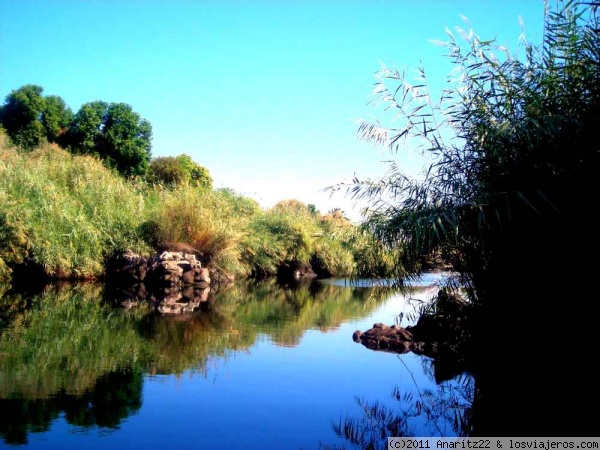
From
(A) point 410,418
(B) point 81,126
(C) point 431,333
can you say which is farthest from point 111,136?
(A) point 410,418

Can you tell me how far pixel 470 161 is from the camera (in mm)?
6402

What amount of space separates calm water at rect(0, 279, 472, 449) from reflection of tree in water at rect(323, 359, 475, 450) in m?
0.01

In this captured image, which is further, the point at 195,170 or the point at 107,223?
the point at 195,170

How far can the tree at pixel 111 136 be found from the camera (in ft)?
116

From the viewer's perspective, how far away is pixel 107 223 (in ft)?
62.0

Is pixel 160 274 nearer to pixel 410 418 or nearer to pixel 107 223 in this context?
pixel 107 223

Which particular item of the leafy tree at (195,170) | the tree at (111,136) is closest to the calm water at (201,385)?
the tree at (111,136)

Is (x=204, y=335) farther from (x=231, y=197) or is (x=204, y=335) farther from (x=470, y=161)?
(x=231, y=197)

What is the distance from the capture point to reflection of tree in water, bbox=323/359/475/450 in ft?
17.1

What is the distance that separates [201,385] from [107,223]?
45.2 ft

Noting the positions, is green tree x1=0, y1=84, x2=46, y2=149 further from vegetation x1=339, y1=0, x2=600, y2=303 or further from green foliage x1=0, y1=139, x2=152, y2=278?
vegetation x1=339, y1=0, x2=600, y2=303

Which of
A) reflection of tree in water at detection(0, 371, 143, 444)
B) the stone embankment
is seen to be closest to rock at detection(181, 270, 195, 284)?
the stone embankment

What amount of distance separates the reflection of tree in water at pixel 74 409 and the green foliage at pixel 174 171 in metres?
30.2

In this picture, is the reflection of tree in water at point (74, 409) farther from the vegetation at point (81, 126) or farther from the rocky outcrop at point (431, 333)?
the vegetation at point (81, 126)
